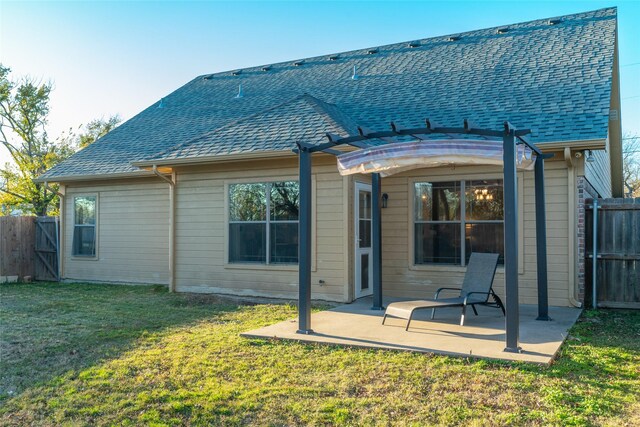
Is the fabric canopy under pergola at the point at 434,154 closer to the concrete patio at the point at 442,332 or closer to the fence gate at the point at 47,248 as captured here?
the concrete patio at the point at 442,332

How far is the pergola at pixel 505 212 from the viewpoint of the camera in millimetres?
5051

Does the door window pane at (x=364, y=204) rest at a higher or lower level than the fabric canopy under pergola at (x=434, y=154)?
lower

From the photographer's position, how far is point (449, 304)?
20.8 ft

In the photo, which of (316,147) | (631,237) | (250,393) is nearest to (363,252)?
(316,147)

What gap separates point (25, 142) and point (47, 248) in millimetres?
12278

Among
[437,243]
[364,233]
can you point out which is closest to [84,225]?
[364,233]

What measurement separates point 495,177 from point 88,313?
6.54 meters

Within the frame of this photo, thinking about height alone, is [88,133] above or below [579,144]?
above

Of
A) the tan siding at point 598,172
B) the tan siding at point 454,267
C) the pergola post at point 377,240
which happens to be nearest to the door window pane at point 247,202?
the tan siding at point 454,267

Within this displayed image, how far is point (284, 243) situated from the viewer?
9.07m

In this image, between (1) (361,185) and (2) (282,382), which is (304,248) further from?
(1) (361,185)

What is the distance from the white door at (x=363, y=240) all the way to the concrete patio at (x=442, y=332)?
4.27ft

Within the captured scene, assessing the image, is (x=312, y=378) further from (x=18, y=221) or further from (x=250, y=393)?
(x=18, y=221)

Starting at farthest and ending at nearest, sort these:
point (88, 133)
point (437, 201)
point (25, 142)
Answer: point (88, 133) → point (25, 142) → point (437, 201)
